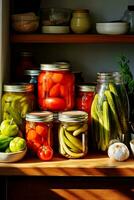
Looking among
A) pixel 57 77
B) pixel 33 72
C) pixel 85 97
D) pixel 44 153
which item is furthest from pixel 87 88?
pixel 44 153

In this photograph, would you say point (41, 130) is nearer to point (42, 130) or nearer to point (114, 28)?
point (42, 130)

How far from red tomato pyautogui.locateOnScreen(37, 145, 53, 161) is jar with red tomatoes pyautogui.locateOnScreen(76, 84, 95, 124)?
Result: 0.26 meters

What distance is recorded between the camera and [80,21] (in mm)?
1820

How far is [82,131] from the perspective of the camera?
153cm

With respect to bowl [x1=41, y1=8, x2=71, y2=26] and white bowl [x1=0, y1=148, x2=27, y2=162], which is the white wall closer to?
bowl [x1=41, y1=8, x2=71, y2=26]

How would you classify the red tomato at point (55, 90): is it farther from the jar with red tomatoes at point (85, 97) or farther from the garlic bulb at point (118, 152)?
the garlic bulb at point (118, 152)

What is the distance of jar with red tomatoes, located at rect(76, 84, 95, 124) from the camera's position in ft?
5.51

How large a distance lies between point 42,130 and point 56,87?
19 cm

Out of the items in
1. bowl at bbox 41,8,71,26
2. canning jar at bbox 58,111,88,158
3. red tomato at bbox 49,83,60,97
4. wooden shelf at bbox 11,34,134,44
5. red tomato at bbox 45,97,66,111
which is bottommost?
canning jar at bbox 58,111,88,158

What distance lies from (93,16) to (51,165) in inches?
32.2

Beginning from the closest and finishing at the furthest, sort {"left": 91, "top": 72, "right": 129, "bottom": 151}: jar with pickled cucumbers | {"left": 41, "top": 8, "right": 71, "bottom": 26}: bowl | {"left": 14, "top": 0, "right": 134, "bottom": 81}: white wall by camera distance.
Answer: {"left": 91, "top": 72, "right": 129, "bottom": 151}: jar with pickled cucumbers, {"left": 41, "top": 8, "right": 71, "bottom": 26}: bowl, {"left": 14, "top": 0, "right": 134, "bottom": 81}: white wall

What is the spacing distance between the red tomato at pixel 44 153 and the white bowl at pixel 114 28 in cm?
59

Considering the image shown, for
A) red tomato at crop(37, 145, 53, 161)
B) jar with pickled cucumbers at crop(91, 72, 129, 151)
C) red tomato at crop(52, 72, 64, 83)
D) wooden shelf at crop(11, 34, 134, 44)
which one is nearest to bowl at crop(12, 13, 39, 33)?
wooden shelf at crop(11, 34, 134, 44)

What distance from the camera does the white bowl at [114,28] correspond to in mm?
1769
